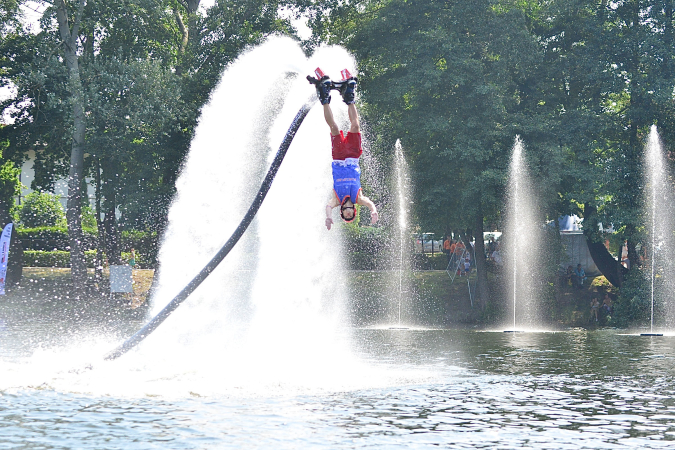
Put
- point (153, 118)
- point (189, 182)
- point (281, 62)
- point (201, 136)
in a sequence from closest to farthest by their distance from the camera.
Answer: point (281, 62) → point (189, 182) → point (201, 136) → point (153, 118)

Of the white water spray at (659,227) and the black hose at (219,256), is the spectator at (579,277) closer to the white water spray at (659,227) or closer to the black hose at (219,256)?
the white water spray at (659,227)

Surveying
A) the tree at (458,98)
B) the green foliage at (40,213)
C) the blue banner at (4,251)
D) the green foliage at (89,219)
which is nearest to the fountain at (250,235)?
the tree at (458,98)

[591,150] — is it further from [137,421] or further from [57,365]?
[137,421]

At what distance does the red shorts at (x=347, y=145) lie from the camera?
16.4m

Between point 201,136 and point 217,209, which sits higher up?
point 201,136

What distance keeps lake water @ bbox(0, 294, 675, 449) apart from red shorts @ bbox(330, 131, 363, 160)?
493 cm

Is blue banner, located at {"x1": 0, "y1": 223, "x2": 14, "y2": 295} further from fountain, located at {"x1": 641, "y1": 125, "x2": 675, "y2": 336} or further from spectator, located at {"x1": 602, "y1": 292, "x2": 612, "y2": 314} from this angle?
fountain, located at {"x1": 641, "y1": 125, "x2": 675, "y2": 336}

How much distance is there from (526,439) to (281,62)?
10.6 m

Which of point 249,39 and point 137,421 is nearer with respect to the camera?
point 137,421

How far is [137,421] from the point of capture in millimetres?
15836

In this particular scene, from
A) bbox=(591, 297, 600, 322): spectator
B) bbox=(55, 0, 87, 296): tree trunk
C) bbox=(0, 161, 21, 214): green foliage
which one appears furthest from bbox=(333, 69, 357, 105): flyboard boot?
bbox=(0, 161, 21, 214): green foliage

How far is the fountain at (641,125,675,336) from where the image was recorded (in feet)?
144

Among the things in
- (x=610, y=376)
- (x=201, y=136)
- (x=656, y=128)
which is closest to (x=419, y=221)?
(x=656, y=128)

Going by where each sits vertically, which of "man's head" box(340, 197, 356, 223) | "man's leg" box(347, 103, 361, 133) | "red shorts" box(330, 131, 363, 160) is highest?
"man's leg" box(347, 103, 361, 133)
